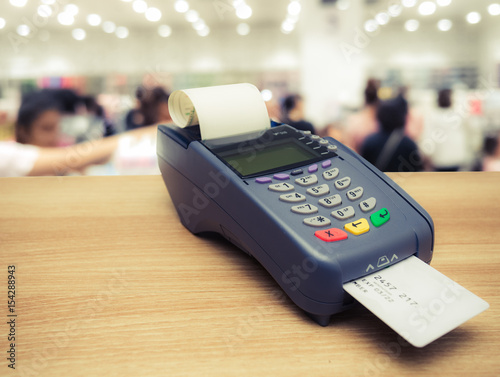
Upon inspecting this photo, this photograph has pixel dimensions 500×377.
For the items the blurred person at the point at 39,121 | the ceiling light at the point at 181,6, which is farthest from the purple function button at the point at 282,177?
the ceiling light at the point at 181,6

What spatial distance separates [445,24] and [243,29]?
205 cm

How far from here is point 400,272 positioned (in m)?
0.34

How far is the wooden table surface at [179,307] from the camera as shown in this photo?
0.29 metres

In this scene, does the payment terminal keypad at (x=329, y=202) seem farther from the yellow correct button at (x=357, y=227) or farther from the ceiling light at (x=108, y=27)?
the ceiling light at (x=108, y=27)

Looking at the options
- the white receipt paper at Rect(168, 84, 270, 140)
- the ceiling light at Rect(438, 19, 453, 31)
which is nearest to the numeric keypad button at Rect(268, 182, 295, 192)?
the white receipt paper at Rect(168, 84, 270, 140)

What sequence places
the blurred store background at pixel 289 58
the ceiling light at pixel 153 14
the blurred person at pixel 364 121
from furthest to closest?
the ceiling light at pixel 153 14
the blurred store background at pixel 289 58
the blurred person at pixel 364 121

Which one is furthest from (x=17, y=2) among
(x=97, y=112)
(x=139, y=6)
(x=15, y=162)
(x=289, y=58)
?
(x=15, y=162)

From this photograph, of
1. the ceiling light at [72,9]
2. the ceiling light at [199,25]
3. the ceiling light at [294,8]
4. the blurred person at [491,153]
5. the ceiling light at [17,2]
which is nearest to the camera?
the blurred person at [491,153]

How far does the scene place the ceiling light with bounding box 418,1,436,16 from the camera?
13.7 feet

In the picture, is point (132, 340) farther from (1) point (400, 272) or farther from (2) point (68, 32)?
(2) point (68, 32)

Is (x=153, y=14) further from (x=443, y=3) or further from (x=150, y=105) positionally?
(x=443, y=3)

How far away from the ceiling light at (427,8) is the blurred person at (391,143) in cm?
260

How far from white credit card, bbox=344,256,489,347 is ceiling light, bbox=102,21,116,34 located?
4.38 meters

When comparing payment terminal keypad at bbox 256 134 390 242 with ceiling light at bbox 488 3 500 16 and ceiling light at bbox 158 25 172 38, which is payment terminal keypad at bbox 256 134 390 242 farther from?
ceiling light at bbox 488 3 500 16
